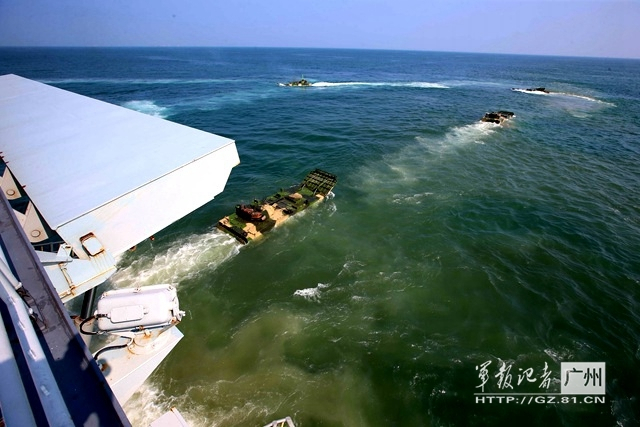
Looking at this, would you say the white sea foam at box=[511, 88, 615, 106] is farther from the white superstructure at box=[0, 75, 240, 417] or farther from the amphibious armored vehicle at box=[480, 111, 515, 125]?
the white superstructure at box=[0, 75, 240, 417]

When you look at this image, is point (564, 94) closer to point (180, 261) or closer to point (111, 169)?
point (180, 261)

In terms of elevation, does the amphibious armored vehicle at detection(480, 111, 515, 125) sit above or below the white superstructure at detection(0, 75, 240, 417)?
above

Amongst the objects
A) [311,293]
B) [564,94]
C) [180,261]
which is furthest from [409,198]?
[564,94]

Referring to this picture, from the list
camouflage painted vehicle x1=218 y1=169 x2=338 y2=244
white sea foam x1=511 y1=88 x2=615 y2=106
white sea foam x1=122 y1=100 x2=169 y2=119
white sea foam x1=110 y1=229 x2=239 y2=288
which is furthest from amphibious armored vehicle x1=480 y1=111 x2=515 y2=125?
white sea foam x1=122 y1=100 x2=169 y2=119

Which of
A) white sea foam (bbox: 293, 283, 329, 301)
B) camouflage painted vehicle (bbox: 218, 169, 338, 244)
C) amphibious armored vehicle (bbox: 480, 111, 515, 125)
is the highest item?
amphibious armored vehicle (bbox: 480, 111, 515, 125)

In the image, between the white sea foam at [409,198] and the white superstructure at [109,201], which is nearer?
the white superstructure at [109,201]

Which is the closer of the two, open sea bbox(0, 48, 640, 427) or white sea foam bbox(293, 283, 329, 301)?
open sea bbox(0, 48, 640, 427)

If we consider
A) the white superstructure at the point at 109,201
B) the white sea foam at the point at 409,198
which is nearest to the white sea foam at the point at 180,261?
the white superstructure at the point at 109,201

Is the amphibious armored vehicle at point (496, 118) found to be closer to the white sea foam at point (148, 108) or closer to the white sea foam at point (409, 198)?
the white sea foam at point (409, 198)
